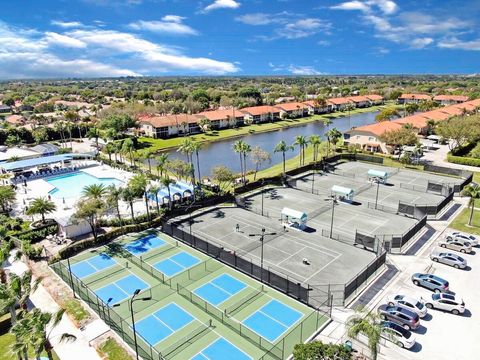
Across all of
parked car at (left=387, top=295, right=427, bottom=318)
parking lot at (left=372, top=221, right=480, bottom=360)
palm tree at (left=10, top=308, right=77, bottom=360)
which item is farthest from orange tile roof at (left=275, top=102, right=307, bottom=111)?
palm tree at (left=10, top=308, right=77, bottom=360)

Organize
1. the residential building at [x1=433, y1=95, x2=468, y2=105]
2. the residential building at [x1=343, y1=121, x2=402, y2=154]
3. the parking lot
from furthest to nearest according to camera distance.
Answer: the residential building at [x1=433, y1=95, x2=468, y2=105], the residential building at [x1=343, y1=121, x2=402, y2=154], the parking lot

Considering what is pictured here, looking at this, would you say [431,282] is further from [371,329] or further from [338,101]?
[338,101]

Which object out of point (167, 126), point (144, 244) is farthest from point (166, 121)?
point (144, 244)

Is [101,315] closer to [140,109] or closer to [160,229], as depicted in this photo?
[160,229]

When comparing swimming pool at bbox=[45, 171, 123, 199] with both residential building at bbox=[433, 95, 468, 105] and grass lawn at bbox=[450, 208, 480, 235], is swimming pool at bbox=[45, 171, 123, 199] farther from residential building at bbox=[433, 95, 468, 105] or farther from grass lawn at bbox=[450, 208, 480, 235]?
residential building at bbox=[433, 95, 468, 105]

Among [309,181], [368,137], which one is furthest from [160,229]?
[368,137]
